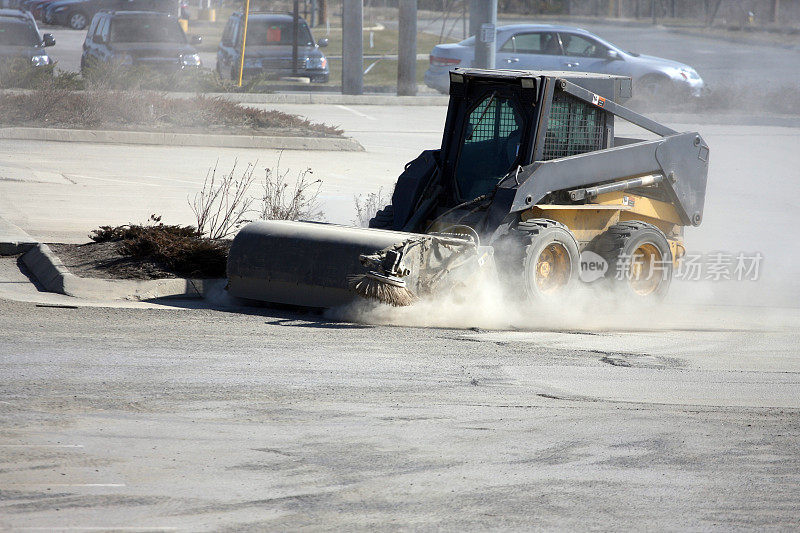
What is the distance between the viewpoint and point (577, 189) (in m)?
9.15

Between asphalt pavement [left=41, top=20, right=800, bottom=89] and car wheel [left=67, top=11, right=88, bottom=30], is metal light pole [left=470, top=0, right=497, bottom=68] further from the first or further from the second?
car wheel [left=67, top=11, right=88, bottom=30]

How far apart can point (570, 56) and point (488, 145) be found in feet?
53.1

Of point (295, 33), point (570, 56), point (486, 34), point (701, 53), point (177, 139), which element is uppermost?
point (701, 53)

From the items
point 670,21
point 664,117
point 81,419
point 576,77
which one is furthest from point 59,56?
point 670,21

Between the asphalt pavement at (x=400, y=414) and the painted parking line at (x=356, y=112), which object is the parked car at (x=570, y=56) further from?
the asphalt pavement at (x=400, y=414)

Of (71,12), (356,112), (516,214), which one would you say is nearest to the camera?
(516,214)

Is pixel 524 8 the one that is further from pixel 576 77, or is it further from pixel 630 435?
pixel 630 435

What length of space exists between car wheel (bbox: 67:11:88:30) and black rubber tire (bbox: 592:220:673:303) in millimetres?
43313

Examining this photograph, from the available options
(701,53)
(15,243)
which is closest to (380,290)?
(15,243)

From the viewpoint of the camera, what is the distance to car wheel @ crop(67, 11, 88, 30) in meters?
47.8

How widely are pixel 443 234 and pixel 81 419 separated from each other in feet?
12.5

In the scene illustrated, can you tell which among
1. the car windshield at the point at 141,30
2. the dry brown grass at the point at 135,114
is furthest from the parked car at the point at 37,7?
the dry brown grass at the point at 135,114

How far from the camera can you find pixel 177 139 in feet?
57.9

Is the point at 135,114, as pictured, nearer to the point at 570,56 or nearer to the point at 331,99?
the point at 331,99
